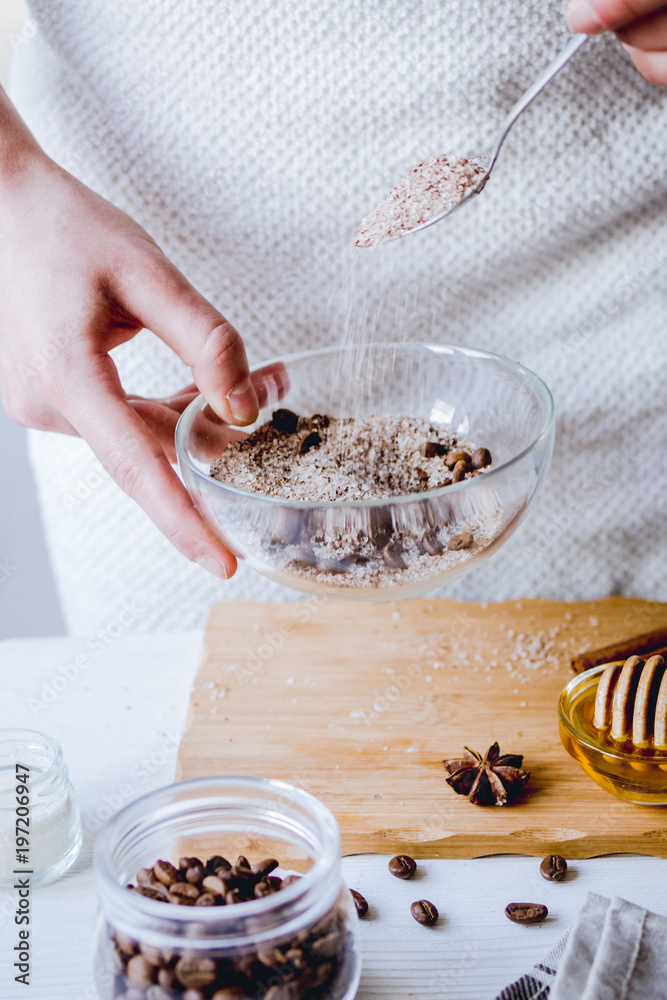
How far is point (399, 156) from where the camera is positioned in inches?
47.8

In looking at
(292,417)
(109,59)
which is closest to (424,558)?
(292,417)

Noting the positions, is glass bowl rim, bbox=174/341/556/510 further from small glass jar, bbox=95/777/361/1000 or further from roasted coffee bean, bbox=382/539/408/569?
small glass jar, bbox=95/777/361/1000

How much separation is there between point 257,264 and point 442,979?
2.98ft

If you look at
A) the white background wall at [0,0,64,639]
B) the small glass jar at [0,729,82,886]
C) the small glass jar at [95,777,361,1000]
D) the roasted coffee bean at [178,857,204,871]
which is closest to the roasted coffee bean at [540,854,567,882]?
the small glass jar at [95,777,361,1000]

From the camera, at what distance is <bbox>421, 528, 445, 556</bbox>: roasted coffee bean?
2.77ft

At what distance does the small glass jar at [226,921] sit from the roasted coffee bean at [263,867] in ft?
0.07

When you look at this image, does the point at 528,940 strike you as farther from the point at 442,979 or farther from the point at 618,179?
the point at 618,179

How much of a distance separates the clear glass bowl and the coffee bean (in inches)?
3.9

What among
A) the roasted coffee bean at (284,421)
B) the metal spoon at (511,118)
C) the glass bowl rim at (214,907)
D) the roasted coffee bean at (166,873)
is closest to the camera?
the glass bowl rim at (214,907)

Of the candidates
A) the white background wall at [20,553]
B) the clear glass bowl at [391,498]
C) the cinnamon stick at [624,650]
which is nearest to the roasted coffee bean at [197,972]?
the clear glass bowl at [391,498]

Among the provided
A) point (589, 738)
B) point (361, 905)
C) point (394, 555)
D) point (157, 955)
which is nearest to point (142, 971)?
point (157, 955)

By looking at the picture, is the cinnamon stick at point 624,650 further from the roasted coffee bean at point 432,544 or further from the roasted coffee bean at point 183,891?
the roasted coffee bean at point 183,891

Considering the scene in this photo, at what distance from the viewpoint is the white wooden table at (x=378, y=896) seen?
800 mm

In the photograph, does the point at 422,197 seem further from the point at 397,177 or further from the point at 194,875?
the point at 194,875
